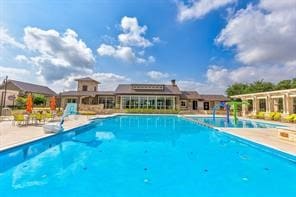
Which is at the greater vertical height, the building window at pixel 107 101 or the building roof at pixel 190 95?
the building roof at pixel 190 95

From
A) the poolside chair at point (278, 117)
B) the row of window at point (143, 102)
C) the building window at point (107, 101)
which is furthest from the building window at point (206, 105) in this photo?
the building window at point (107, 101)

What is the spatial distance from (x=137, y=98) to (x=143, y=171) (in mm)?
27495

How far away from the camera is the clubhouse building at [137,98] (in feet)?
108

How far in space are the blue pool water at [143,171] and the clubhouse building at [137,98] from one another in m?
23.6

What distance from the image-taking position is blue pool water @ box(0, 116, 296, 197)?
13.8 feet

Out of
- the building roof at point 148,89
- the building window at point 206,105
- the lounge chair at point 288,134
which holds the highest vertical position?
the building roof at point 148,89

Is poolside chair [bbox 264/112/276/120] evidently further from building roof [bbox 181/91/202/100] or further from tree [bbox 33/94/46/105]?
tree [bbox 33/94/46/105]

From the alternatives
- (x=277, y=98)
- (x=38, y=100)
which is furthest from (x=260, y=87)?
(x=38, y=100)

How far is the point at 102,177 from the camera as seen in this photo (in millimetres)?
4910

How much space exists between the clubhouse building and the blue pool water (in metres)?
23.6

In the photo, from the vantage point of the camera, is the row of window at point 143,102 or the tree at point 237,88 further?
the tree at point 237,88

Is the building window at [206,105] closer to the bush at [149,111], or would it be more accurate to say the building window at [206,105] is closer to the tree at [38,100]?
the bush at [149,111]

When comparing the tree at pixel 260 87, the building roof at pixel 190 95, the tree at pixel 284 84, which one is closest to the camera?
the building roof at pixel 190 95

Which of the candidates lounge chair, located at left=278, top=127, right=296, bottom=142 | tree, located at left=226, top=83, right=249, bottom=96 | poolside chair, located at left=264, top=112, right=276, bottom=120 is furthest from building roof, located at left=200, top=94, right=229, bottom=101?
lounge chair, located at left=278, top=127, right=296, bottom=142
